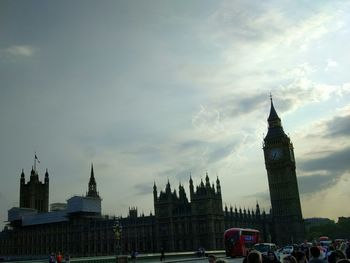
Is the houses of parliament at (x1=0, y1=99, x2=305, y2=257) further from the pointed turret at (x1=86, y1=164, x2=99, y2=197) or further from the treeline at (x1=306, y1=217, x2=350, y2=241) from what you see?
the treeline at (x1=306, y1=217, x2=350, y2=241)

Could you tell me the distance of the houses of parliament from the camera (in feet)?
319

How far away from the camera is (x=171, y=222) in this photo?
100m

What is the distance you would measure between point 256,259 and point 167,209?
95768 millimetres

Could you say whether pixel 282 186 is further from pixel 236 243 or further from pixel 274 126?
pixel 236 243

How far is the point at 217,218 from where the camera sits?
97250 millimetres

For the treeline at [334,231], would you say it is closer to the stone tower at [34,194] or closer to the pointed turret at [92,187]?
the pointed turret at [92,187]

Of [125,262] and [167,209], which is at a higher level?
[167,209]

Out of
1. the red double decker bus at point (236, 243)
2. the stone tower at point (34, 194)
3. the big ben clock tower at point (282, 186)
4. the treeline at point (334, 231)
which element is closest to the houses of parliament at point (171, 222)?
the big ben clock tower at point (282, 186)

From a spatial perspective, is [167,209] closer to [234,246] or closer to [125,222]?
[125,222]

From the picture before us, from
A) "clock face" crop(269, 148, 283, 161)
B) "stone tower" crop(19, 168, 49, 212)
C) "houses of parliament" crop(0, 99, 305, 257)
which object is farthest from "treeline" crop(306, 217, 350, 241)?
"stone tower" crop(19, 168, 49, 212)

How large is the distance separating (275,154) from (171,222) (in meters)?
41.9

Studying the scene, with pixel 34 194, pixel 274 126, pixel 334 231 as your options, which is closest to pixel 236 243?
pixel 274 126

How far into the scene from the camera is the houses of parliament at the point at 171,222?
97125 millimetres

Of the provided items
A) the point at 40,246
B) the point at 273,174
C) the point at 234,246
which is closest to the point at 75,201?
the point at 40,246
